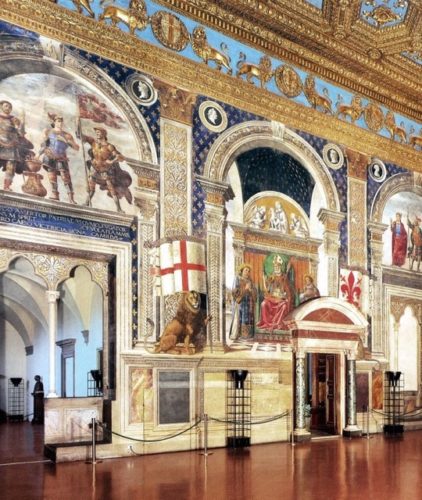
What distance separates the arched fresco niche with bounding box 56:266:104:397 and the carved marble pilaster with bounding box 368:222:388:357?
658cm

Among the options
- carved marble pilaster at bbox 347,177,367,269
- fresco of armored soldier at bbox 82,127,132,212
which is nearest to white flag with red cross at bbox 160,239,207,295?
fresco of armored soldier at bbox 82,127,132,212

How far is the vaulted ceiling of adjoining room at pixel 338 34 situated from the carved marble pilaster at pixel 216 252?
11.2 ft

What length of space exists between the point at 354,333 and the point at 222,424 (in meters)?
4.12

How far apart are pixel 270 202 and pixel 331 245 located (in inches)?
76.2

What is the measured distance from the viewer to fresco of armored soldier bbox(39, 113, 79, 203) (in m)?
11.9

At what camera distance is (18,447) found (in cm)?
1345

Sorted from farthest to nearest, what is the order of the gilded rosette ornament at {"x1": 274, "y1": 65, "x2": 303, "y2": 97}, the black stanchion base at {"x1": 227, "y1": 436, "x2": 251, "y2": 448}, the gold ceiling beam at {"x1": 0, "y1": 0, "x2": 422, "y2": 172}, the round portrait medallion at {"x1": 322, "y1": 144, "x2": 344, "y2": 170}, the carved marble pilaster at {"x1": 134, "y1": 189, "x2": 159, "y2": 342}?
the round portrait medallion at {"x1": 322, "y1": 144, "x2": 344, "y2": 170} → the gilded rosette ornament at {"x1": 274, "y1": 65, "x2": 303, "y2": 97} → the black stanchion base at {"x1": 227, "y1": 436, "x2": 251, "y2": 448} → the carved marble pilaster at {"x1": 134, "y1": 189, "x2": 159, "y2": 342} → the gold ceiling beam at {"x1": 0, "y1": 0, "x2": 422, "y2": 172}

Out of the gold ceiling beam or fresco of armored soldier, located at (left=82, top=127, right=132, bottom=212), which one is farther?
fresco of armored soldier, located at (left=82, top=127, right=132, bottom=212)

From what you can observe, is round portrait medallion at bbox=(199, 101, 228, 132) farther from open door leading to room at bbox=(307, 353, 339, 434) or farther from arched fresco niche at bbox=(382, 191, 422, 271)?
open door leading to room at bbox=(307, 353, 339, 434)

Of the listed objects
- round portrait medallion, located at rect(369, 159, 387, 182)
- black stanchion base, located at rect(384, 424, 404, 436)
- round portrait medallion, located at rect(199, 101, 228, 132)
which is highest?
round portrait medallion, located at rect(199, 101, 228, 132)

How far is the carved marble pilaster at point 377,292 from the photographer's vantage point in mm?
16938

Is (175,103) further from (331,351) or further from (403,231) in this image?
(403,231)

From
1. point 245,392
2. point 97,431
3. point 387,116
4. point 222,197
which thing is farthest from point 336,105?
point 97,431

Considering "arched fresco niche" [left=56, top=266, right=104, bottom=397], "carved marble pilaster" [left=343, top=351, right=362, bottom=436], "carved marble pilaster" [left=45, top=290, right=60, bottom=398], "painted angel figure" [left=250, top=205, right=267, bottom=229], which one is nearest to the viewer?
"carved marble pilaster" [left=45, top=290, right=60, bottom=398]
